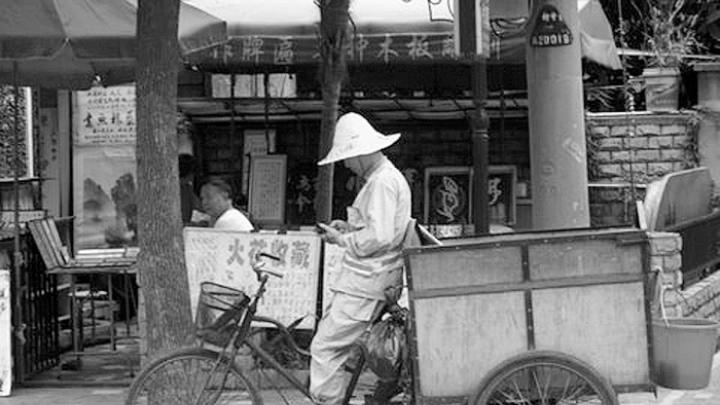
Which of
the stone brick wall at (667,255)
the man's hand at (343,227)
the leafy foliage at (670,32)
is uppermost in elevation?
the leafy foliage at (670,32)

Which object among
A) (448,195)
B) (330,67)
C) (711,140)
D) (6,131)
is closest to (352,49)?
(330,67)

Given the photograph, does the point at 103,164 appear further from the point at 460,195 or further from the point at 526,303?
the point at 526,303

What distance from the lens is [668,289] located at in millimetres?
8539

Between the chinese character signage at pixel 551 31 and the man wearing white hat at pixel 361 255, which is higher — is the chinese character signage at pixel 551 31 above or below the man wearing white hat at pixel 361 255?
above

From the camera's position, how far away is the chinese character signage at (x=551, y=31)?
841cm

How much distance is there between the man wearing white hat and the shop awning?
4.70 meters

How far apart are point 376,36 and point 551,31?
8.93 ft

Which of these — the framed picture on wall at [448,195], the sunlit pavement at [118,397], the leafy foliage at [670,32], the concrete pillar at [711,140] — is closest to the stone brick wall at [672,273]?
the sunlit pavement at [118,397]

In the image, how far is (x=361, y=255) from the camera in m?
5.90

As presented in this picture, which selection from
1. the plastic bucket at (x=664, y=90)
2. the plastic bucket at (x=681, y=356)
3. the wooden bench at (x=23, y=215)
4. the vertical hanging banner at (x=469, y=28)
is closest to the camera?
the plastic bucket at (x=681, y=356)

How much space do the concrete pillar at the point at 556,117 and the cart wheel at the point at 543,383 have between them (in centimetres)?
286

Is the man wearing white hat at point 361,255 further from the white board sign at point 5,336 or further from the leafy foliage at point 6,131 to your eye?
the leafy foliage at point 6,131

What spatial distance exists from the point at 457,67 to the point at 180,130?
3146mm

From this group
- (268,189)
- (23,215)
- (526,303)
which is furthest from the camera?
(268,189)
